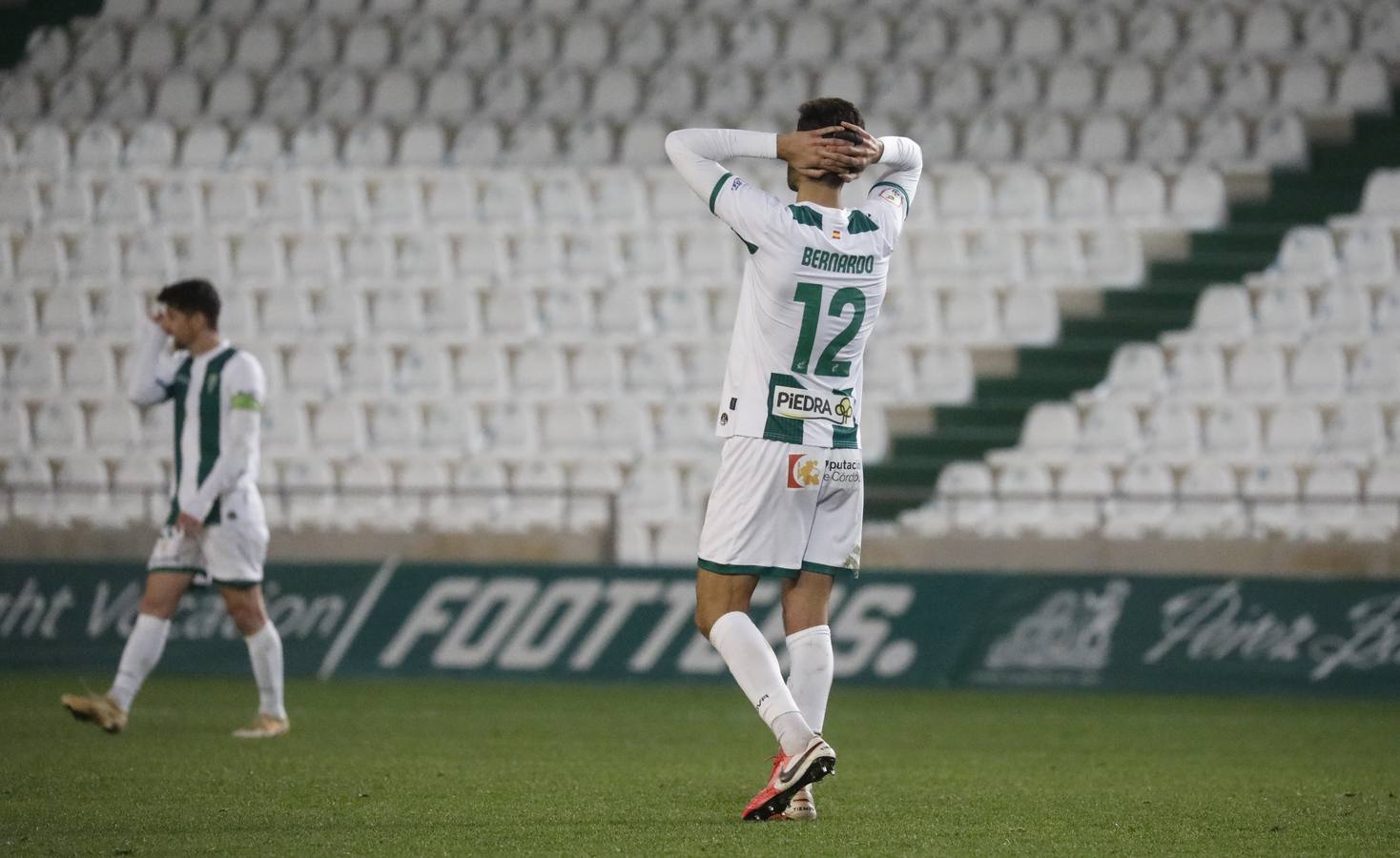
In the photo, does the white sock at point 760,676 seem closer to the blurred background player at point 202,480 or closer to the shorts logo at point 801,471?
the shorts logo at point 801,471

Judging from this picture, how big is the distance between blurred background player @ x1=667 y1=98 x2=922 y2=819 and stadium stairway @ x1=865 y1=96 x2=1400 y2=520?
825 centimetres

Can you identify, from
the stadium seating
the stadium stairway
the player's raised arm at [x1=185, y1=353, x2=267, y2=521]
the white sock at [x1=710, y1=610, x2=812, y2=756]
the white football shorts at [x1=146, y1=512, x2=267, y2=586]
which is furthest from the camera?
the stadium stairway

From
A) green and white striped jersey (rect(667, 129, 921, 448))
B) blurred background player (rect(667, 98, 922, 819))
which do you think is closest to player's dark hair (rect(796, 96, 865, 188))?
blurred background player (rect(667, 98, 922, 819))

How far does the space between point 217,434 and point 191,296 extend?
62cm

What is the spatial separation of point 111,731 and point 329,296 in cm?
837

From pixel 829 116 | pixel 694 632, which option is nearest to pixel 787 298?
pixel 829 116

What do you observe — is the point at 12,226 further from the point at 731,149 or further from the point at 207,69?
the point at 731,149

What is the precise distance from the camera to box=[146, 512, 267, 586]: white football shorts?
320 inches

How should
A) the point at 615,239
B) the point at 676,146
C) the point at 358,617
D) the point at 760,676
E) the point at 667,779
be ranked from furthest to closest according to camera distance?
the point at 615,239, the point at 358,617, the point at 667,779, the point at 676,146, the point at 760,676

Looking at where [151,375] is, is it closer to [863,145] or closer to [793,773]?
[863,145]

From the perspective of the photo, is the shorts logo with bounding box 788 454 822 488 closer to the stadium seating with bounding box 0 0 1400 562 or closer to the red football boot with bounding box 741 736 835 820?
the red football boot with bounding box 741 736 835 820

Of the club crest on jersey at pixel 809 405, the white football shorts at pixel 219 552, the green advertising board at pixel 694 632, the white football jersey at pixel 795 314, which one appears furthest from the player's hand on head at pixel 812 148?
the green advertising board at pixel 694 632

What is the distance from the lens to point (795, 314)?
214 inches

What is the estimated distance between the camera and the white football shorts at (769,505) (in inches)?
211
